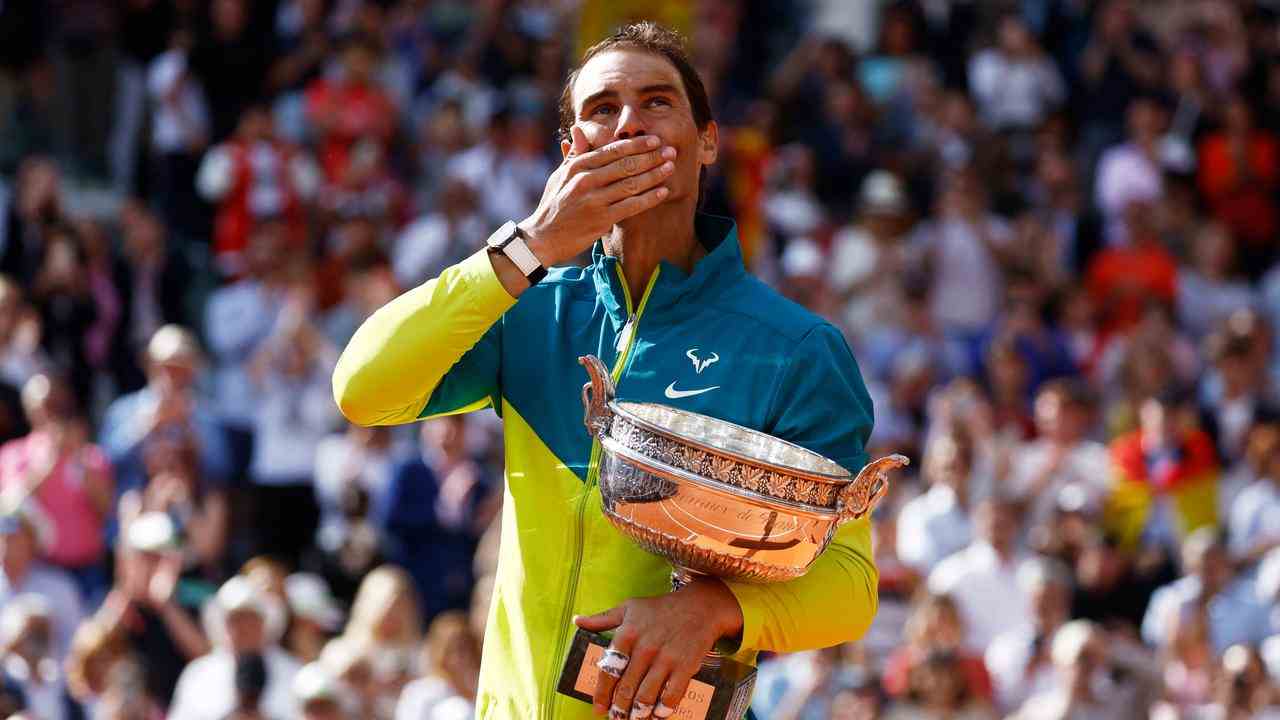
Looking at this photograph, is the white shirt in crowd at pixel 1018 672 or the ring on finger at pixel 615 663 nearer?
the ring on finger at pixel 615 663

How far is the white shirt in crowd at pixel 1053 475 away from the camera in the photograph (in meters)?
9.83

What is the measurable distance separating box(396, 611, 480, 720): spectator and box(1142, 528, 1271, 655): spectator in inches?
120

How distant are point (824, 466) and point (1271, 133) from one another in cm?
1159

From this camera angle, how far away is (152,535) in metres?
8.88

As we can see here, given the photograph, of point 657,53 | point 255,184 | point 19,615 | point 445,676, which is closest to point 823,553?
point 657,53

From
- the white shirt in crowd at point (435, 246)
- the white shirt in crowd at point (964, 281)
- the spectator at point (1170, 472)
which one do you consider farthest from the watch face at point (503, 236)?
the white shirt in crowd at point (964, 281)

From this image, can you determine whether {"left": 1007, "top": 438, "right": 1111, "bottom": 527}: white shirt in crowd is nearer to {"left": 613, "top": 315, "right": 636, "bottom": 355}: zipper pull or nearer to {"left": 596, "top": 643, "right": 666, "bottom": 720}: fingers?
{"left": 613, "top": 315, "right": 636, "bottom": 355}: zipper pull

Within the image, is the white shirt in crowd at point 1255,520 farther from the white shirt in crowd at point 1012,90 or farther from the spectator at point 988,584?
the white shirt in crowd at point 1012,90

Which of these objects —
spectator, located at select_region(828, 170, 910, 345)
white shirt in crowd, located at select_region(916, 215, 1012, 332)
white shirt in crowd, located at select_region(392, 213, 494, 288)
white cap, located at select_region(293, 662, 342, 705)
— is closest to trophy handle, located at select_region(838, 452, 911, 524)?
white cap, located at select_region(293, 662, 342, 705)

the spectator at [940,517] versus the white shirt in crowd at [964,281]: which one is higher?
the white shirt in crowd at [964,281]

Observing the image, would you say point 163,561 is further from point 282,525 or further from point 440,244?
point 440,244

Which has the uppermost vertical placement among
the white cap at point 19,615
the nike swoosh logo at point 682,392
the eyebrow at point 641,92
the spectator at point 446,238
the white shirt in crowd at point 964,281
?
the eyebrow at point 641,92

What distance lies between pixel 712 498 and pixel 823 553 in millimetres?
358

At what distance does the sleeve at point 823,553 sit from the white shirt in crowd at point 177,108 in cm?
1042
